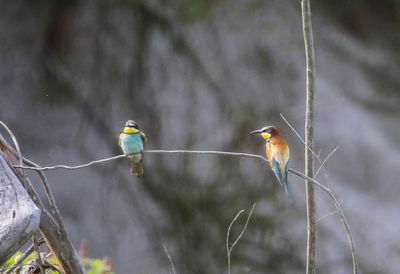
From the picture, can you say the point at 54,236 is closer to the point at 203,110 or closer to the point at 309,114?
the point at 309,114

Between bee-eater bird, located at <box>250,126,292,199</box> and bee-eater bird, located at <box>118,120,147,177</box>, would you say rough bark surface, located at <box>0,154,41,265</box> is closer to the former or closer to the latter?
bee-eater bird, located at <box>118,120,147,177</box>

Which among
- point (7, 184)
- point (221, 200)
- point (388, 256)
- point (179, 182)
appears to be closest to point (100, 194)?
point (179, 182)

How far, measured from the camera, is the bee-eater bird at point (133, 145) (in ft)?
3.05

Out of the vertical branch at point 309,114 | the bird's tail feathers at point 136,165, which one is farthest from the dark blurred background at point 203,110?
the bird's tail feathers at point 136,165

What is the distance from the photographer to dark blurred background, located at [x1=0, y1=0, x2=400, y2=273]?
2277 millimetres

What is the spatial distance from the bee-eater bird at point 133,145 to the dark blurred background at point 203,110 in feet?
4.44

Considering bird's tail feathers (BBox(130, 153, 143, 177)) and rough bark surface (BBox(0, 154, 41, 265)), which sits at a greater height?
bird's tail feathers (BBox(130, 153, 143, 177))

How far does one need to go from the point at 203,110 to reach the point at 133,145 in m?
1.42

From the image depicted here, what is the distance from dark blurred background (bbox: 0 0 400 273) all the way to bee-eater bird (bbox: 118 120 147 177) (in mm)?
1353

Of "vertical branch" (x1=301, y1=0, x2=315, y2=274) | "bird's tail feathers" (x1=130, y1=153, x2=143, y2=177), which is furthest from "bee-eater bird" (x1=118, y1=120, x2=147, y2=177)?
"vertical branch" (x1=301, y1=0, x2=315, y2=274)

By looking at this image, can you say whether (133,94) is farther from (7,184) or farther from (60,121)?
(7,184)

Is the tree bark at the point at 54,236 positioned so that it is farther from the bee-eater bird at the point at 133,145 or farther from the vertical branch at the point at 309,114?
the vertical branch at the point at 309,114

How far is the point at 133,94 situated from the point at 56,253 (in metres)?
1.33

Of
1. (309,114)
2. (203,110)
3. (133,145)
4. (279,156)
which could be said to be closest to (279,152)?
(279,156)
